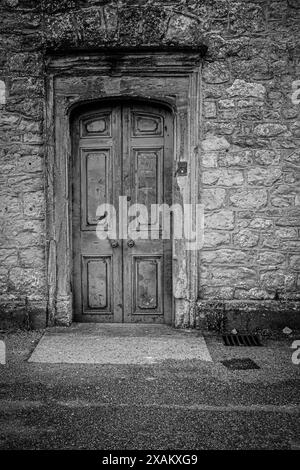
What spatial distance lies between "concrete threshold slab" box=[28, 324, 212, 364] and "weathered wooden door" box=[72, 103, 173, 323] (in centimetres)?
29

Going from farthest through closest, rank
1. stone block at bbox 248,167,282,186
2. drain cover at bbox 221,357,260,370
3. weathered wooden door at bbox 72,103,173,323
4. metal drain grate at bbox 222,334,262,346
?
weathered wooden door at bbox 72,103,173,323
stone block at bbox 248,167,282,186
metal drain grate at bbox 222,334,262,346
drain cover at bbox 221,357,260,370

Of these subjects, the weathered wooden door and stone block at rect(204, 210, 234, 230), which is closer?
stone block at rect(204, 210, 234, 230)

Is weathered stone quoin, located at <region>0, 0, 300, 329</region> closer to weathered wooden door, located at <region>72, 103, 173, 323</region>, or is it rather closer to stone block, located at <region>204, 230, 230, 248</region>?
stone block, located at <region>204, 230, 230, 248</region>

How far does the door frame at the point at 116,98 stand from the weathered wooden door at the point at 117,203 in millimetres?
182

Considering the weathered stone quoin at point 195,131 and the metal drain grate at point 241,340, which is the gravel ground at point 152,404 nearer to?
the metal drain grate at point 241,340

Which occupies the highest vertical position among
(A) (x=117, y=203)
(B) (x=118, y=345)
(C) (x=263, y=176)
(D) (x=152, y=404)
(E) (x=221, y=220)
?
(C) (x=263, y=176)

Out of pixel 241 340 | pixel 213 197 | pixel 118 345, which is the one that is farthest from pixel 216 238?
pixel 118 345

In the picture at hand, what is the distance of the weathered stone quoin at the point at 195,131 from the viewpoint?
4543 mm


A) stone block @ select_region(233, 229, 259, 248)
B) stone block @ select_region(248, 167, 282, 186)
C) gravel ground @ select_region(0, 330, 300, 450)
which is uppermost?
stone block @ select_region(248, 167, 282, 186)

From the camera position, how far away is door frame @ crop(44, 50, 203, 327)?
15.1 feet

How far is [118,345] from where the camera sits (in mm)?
4355

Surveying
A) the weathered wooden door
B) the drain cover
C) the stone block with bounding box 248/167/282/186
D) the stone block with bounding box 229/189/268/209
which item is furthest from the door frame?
the drain cover

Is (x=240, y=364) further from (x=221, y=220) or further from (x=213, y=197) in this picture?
(x=213, y=197)

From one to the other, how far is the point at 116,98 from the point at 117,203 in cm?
120
